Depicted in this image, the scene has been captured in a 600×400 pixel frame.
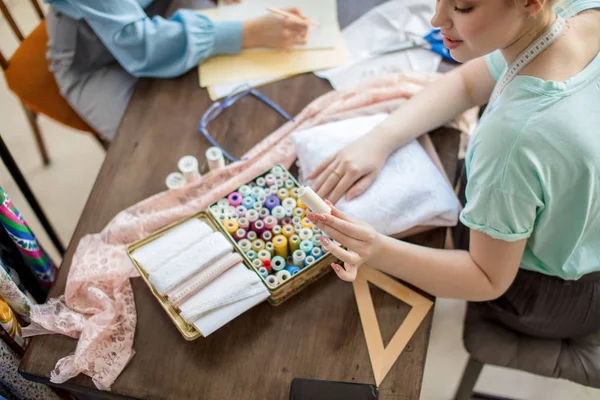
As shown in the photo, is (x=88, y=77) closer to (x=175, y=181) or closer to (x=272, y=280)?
(x=175, y=181)

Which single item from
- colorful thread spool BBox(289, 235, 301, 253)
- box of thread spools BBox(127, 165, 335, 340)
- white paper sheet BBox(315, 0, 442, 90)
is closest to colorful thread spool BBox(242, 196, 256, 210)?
box of thread spools BBox(127, 165, 335, 340)

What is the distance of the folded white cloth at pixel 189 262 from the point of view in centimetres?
83

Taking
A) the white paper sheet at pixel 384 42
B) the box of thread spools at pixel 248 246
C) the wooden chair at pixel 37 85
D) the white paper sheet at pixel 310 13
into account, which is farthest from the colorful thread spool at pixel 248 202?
the wooden chair at pixel 37 85

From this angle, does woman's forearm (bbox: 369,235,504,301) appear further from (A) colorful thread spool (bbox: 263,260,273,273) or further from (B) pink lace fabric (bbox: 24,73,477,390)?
(B) pink lace fabric (bbox: 24,73,477,390)

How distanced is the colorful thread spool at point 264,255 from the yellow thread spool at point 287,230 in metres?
0.04

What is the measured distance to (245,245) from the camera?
0.89m

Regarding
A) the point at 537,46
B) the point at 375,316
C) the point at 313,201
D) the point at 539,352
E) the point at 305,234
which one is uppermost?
the point at 537,46

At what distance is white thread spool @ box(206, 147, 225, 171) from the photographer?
101cm

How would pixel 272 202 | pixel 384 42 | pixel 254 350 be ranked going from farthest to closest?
pixel 384 42 < pixel 272 202 < pixel 254 350

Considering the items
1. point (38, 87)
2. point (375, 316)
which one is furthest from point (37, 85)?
point (375, 316)

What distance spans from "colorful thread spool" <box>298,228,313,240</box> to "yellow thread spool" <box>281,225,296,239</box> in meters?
0.01

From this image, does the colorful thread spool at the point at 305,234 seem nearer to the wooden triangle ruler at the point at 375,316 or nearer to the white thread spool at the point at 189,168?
the wooden triangle ruler at the point at 375,316

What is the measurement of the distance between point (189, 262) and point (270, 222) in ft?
0.51

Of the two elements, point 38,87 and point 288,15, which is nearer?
point 288,15
